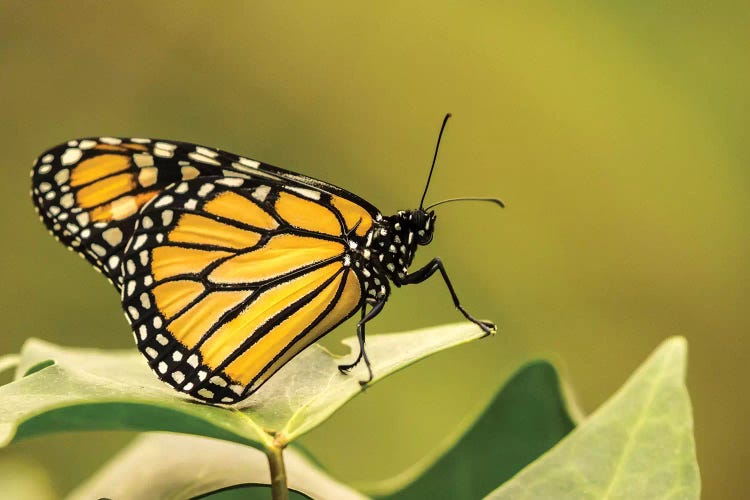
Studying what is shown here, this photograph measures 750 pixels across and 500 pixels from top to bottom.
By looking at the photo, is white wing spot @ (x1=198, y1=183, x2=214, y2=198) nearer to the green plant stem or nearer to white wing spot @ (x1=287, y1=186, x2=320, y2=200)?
white wing spot @ (x1=287, y1=186, x2=320, y2=200)

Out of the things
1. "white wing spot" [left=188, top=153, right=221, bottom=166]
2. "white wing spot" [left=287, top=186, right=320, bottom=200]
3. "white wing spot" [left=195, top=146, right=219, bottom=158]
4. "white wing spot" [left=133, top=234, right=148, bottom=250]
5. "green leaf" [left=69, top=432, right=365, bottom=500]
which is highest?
"white wing spot" [left=195, top=146, right=219, bottom=158]

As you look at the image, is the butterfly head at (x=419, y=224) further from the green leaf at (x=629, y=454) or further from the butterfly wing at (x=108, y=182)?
the green leaf at (x=629, y=454)

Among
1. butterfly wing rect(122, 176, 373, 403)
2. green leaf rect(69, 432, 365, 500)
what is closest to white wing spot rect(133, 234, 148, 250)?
butterfly wing rect(122, 176, 373, 403)

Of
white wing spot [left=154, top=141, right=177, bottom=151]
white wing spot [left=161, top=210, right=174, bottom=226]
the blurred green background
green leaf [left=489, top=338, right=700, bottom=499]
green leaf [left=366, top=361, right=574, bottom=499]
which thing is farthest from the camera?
the blurred green background

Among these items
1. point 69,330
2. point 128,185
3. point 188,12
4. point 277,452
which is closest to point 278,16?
point 188,12

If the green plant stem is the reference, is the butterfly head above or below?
above

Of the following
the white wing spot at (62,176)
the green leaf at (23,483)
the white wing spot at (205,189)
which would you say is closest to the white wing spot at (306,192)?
the white wing spot at (205,189)

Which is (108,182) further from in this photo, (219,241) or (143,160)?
(219,241)
